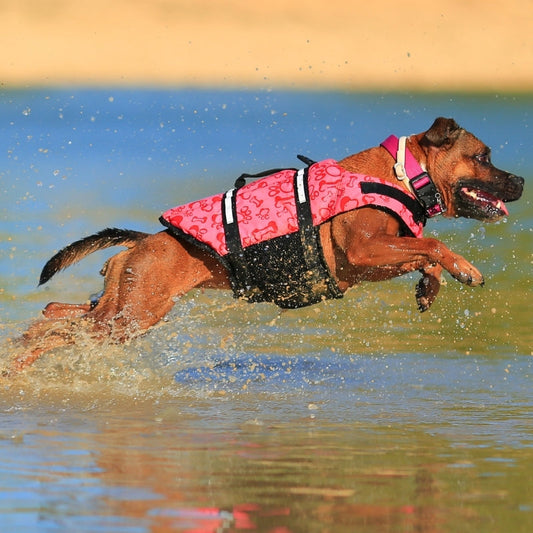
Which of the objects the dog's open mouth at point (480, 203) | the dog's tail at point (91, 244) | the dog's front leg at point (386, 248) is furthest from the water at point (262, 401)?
the dog's open mouth at point (480, 203)

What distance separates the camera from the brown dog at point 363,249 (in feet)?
22.1

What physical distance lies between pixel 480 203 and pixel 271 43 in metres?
17.6

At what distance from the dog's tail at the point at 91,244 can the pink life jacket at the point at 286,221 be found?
0.38m

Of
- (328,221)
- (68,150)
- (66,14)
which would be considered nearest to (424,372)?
(328,221)

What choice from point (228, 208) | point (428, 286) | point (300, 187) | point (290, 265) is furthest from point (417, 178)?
point (228, 208)

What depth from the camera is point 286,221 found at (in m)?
6.89

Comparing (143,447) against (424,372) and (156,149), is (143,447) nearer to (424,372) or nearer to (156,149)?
(424,372)

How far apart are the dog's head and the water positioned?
3.63 ft

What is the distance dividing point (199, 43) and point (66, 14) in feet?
10.9

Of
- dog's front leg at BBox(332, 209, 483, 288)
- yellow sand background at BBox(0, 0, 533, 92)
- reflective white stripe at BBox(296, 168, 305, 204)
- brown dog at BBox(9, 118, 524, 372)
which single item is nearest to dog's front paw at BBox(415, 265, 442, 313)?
brown dog at BBox(9, 118, 524, 372)

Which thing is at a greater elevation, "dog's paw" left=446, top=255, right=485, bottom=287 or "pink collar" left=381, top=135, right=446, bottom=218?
"pink collar" left=381, top=135, right=446, bottom=218

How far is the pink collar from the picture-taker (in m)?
6.88

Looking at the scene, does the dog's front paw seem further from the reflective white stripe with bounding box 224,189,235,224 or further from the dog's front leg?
the reflective white stripe with bounding box 224,189,235,224

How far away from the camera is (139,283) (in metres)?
7.11
